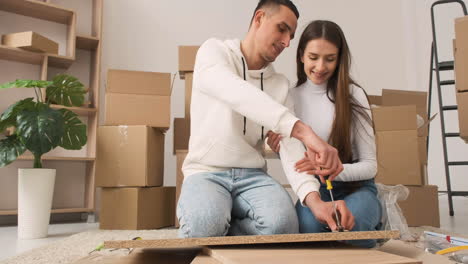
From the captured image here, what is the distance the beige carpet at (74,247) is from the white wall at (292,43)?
912 mm

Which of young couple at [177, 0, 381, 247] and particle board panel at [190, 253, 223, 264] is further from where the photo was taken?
young couple at [177, 0, 381, 247]

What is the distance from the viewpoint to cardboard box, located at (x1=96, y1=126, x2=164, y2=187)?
2096 mm

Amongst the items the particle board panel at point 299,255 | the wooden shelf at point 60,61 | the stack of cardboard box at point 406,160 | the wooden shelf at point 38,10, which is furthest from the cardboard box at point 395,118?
the wooden shelf at point 38,10

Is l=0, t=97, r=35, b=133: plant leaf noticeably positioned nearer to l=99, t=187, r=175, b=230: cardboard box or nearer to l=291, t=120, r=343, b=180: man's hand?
l=99, t=187, r=175, b=230: cardboard box

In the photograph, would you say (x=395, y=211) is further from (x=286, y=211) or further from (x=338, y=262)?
(x=338, y=262)

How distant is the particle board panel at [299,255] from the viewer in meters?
0.68

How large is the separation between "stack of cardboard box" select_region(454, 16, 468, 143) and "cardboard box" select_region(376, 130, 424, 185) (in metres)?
0.37

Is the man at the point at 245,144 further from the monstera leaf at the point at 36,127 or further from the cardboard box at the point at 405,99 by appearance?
the cardboard box at the point at 405,99

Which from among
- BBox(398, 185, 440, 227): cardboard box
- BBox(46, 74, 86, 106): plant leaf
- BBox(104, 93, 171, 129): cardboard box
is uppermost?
BBox(46, 74, 86, 106): plant leaf

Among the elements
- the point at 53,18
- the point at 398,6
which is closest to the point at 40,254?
the point at 53,18

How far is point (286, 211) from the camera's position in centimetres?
105

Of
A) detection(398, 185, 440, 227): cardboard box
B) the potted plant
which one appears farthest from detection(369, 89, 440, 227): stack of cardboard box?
the potted plant

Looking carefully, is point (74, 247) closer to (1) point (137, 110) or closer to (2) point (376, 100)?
(1) point (137, 110)

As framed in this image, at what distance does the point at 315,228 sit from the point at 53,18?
237 cm
